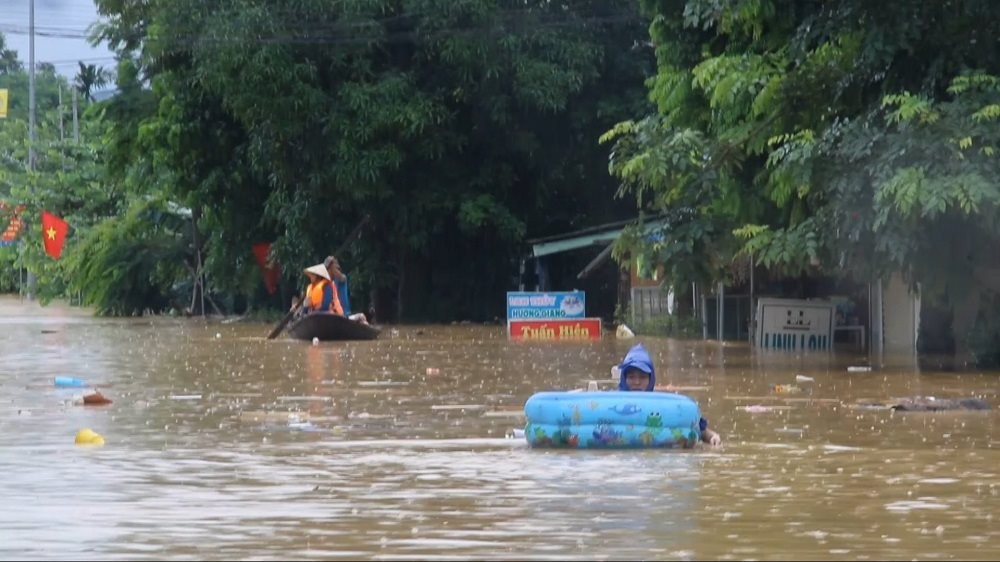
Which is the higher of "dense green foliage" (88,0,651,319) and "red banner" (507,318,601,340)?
"dense green foliage" (88,0,651,319)

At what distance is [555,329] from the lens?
35000mm

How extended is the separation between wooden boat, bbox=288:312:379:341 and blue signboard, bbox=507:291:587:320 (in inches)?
144

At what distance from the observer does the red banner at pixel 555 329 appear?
3488 centimetres

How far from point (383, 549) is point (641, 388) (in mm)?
5592

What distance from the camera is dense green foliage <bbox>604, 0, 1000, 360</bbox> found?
2070cm

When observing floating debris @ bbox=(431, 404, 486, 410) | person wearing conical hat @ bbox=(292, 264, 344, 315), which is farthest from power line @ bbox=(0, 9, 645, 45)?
floating debris @ bbox=(431, 404, 486, 410)

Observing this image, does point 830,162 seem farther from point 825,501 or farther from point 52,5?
point 52,5

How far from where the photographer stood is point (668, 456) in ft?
42.9

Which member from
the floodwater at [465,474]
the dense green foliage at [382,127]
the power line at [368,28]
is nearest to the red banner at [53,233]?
the dense green foliage at [382,127]

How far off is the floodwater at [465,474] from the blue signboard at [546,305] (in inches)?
515

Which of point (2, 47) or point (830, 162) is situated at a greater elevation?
point (2, 47)

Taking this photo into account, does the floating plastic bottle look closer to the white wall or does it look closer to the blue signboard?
the white wall

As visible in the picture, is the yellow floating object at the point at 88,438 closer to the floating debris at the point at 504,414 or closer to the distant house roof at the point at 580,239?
the floating debris at the point at 504,414

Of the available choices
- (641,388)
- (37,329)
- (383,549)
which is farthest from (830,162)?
(37,329)
